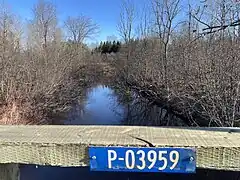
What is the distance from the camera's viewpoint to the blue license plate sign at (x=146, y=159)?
5.54ft

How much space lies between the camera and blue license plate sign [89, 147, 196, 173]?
1.69m

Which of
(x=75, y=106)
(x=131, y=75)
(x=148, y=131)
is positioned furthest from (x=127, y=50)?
(x=148, y=131)

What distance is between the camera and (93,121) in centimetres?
1012

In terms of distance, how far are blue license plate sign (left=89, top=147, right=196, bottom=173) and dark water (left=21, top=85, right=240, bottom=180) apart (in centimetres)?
157

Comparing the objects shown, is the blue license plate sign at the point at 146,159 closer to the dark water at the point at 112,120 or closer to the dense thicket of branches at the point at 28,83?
the dark water at the point at 112,120

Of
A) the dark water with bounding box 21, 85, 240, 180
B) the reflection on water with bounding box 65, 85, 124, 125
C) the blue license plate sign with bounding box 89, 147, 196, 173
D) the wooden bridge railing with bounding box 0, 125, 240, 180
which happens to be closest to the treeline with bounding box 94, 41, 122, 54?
the dark water with bounding box 21, 85, 240, 180

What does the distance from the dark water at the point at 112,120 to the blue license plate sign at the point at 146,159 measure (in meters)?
1.57

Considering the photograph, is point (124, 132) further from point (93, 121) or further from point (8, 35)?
point (8, 35)

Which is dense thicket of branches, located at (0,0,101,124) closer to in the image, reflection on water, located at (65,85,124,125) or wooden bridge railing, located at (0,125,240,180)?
reflection on water, located at (65,85,124,125)

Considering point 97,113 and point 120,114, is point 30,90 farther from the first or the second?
point 120,114

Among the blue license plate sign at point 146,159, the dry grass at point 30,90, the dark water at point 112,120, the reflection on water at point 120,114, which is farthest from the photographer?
the reflection on water at point 120,114

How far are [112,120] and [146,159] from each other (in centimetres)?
896

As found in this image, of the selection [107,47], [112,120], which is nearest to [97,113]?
[112,120]

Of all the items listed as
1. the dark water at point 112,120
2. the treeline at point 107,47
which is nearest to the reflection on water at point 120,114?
the dark water at point 112,120
